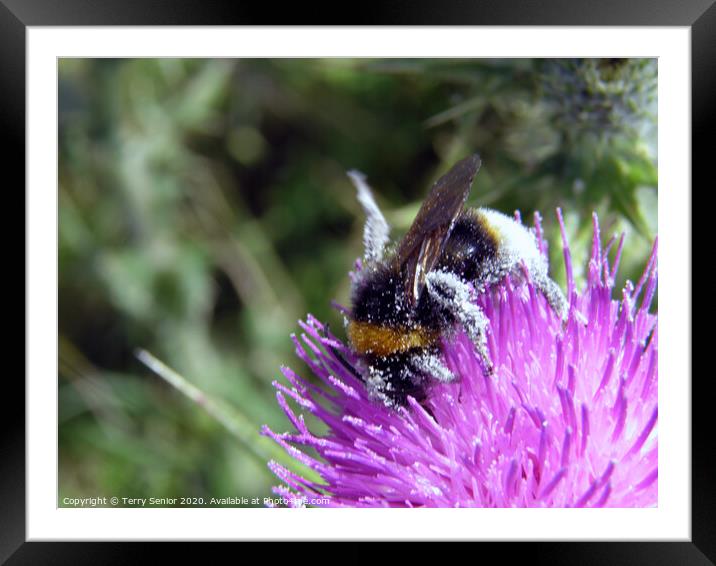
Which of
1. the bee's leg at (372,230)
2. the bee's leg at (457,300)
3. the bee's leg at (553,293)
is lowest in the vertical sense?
the bee's leg at (457,300)

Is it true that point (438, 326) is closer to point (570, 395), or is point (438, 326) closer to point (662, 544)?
point (570, 395)

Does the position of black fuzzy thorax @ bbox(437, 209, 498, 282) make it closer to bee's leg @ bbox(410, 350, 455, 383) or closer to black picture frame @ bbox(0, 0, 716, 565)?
bee's leg @ bbox(410, 350, 455, 383)

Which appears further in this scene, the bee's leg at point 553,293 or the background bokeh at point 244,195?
the background bokeh at point 244,195

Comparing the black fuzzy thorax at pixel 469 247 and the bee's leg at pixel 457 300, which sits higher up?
the black fuzzy thorax at pixel 469 247

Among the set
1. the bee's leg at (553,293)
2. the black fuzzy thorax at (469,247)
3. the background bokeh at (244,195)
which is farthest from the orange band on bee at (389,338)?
the background bokeh at (244,195)

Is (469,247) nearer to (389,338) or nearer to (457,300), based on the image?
(457,300)
